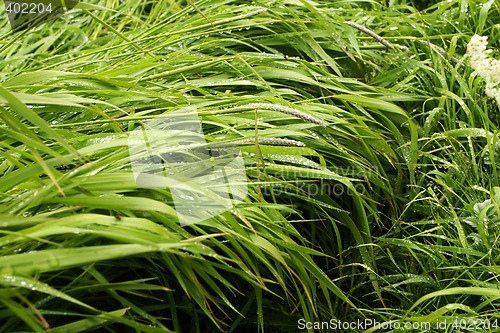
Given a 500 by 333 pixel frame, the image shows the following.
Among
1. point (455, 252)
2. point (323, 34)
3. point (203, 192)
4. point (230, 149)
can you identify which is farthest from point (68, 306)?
point (323, 34)

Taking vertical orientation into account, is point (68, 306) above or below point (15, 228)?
below

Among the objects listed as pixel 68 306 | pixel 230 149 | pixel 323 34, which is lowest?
pixel 68 306

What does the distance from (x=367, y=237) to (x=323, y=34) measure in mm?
694

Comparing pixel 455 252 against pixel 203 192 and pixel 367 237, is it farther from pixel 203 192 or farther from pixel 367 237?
pixel 203 192

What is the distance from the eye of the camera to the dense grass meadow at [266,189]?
0.76 meters

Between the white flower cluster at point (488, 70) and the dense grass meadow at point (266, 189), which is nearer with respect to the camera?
the dense grass meadow at point (266, 189)

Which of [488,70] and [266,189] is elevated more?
[488,70]

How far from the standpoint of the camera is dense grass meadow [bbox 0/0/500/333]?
755 mm

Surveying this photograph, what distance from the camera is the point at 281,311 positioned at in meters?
1.04

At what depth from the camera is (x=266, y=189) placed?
104 centimetres

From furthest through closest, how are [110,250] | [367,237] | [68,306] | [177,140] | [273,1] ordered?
1. [273,1]
2. [367,237]
3. [177,140]
4. [68,306]
5. [110,250]

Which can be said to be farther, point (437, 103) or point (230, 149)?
point (437, 103)

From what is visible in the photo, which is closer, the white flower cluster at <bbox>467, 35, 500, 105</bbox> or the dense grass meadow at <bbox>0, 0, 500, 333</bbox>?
the dense grass meadow at <bbox>0, 0, 500, 333</bbox>

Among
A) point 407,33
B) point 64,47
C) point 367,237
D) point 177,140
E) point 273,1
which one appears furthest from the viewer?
point 64,47
